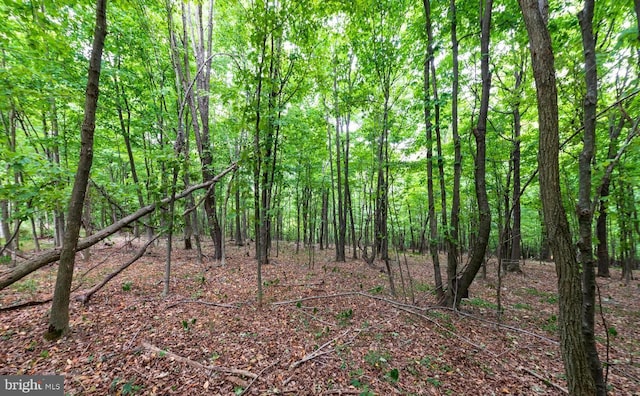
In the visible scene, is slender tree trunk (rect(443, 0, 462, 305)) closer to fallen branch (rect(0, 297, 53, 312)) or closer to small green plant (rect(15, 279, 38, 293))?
fallen branch (rect(0, 297, 53, 312))

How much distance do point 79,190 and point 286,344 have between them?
406 cm

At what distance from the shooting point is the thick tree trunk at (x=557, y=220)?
7.33 feet

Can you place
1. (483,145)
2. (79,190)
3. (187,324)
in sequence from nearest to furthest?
(79,190) < (187,324) < (483,145)

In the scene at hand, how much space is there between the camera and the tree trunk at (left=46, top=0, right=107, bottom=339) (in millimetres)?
3449

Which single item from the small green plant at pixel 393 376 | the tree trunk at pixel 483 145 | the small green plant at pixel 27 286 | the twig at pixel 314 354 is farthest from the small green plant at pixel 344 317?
the small green plant at pixel 27 286

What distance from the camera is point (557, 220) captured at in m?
2.26

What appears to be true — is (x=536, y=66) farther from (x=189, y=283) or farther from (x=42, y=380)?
(x=189, y=283)

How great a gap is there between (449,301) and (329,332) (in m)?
3.22

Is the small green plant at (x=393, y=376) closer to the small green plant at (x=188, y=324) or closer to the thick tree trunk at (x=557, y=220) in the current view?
the thick tree trunk at (x=557, y=220)

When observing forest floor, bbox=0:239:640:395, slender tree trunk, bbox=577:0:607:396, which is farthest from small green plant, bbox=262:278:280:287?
slender tree trunk, bbox=577:0:607:396

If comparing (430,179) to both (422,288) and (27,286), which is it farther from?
(27,286)

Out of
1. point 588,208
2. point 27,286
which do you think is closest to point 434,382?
Answer: point 588,208

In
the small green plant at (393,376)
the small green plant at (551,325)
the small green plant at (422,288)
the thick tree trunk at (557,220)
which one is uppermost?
the thick tree trunk at (557,220)

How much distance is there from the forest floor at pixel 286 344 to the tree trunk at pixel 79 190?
0.60 m
